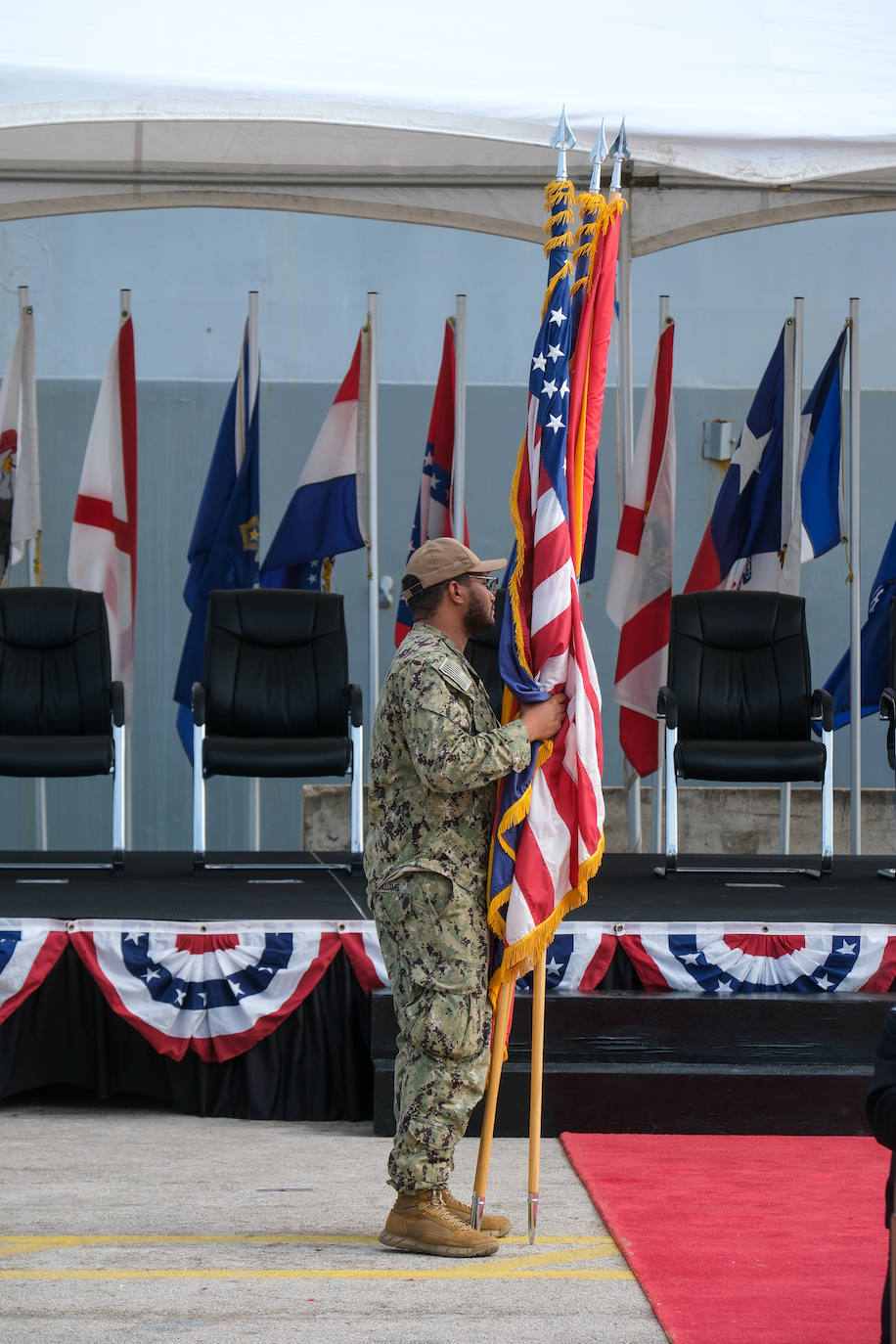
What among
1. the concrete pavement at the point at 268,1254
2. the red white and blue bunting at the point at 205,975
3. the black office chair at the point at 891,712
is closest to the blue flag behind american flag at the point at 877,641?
the black office chair at the point at 891,712

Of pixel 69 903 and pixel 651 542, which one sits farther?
pixel 651 542

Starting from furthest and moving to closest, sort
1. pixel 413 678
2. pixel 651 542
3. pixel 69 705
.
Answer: pixel 651 542 → pixel 69 705 → pixel 413 678

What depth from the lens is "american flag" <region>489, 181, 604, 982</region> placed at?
3049 millimetres

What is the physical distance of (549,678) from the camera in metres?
3.21

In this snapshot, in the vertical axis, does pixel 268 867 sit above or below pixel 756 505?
below

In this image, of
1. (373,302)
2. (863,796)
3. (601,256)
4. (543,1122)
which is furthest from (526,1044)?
(863,796)

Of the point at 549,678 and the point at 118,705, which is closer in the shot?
the point at 549,678

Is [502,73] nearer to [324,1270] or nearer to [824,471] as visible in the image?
[824,471]

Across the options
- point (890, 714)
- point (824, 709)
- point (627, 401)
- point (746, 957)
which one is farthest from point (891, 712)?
point (627, 401)

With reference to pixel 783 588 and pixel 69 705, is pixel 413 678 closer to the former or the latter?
pixel 69 705

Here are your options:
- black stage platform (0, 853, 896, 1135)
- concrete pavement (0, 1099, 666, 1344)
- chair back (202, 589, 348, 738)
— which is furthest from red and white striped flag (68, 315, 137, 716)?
concrete pavement (0, 1099, 666, 1344)

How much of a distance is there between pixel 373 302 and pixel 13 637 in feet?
7.27

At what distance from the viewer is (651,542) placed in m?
6.60

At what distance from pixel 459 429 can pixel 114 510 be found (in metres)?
1.50
